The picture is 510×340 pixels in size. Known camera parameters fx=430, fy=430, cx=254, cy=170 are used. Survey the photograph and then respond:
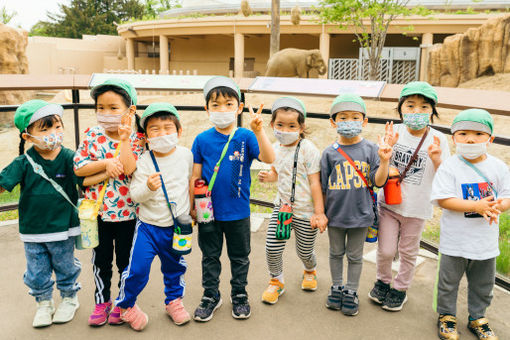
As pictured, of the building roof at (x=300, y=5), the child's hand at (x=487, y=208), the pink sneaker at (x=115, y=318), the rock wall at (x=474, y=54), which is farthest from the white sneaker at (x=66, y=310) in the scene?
the building roof at (x=300, y=5)

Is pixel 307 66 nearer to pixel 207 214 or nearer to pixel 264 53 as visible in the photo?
pixel 264 53

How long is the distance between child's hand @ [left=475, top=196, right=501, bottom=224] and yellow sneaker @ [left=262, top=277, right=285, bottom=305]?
1.44 metres

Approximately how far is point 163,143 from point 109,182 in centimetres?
42

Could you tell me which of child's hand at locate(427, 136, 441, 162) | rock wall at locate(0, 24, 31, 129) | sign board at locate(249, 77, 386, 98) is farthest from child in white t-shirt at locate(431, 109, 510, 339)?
rock wall at locate(0, 24, 31, 129)

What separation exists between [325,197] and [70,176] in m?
1.65

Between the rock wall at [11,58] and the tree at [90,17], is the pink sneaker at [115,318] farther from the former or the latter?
the tree at [90,17]

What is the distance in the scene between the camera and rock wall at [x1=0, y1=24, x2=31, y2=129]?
13.8 meters

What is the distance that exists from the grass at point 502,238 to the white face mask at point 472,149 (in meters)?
1.77

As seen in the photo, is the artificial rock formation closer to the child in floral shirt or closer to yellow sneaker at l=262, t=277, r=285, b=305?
the child in floral shirt

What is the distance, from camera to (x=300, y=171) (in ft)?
9.58

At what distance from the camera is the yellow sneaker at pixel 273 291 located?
10.0 feet

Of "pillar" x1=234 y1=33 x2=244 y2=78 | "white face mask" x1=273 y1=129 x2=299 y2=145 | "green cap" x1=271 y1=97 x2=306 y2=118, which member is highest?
"pillar" x1=234 y1=33 x2=244 y2=78

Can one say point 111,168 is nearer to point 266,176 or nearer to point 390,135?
point 266,176

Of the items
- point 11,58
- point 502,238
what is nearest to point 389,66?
point 502,238
